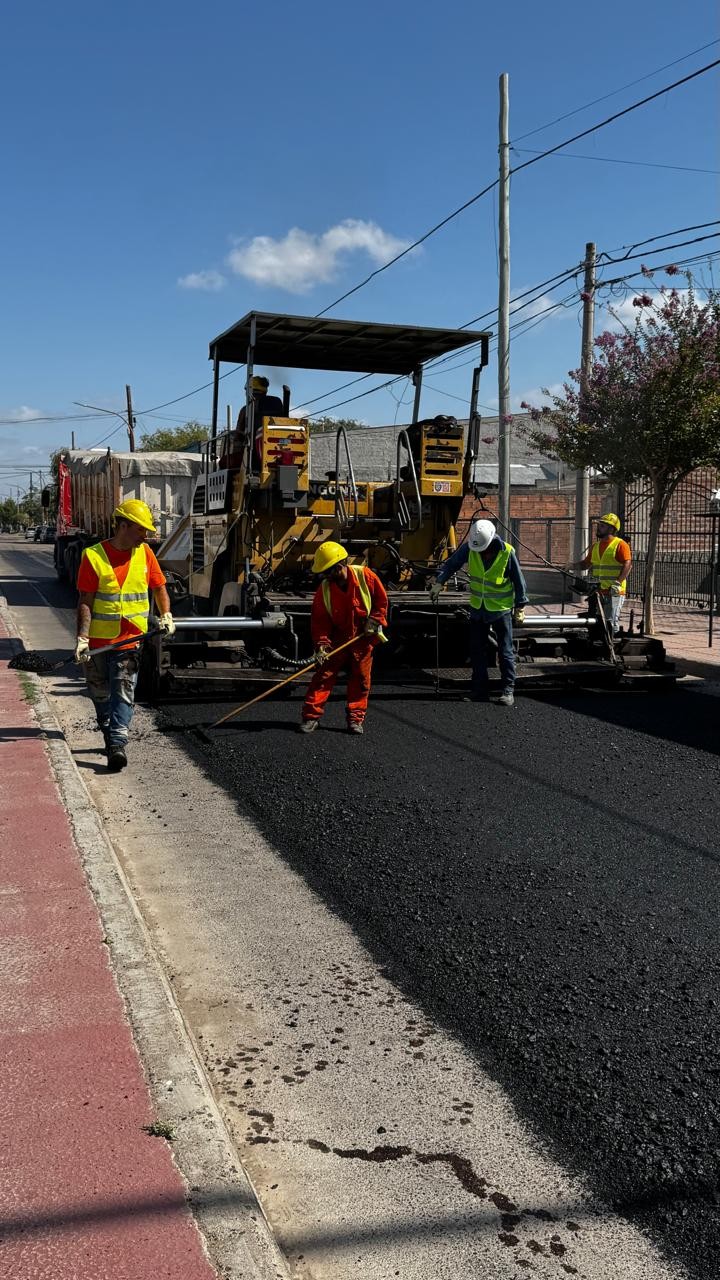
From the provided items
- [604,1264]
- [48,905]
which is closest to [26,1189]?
[604,1264]

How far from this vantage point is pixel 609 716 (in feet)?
30.4

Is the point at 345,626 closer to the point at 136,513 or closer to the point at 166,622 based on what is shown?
the point at 166,622

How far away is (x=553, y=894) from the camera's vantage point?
490cm

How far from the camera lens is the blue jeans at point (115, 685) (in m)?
7.28

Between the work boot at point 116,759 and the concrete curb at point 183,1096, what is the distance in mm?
2084

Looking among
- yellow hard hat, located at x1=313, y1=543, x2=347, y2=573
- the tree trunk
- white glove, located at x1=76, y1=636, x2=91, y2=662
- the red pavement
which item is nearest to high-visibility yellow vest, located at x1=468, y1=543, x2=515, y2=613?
yellow hard hat, located at x1=313, y1=543, x2=347, y2=573

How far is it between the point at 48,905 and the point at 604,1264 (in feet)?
8.81

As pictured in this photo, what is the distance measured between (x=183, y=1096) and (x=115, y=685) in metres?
4.47

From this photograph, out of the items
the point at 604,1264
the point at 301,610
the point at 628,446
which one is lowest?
the point at 604,1264

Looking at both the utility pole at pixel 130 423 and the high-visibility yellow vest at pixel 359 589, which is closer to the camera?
the high-visibility yellow vest at pixel 359 589

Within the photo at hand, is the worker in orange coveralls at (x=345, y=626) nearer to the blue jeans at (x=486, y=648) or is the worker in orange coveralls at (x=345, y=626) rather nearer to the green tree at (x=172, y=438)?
the blue jeans at (x=486, y=648)

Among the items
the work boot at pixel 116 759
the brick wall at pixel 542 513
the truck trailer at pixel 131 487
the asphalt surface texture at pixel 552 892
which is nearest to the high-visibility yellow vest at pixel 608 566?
the asphalt surface texture at pixel 552 892

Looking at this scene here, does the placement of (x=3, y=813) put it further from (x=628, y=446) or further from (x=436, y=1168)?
(x=628, y=446)

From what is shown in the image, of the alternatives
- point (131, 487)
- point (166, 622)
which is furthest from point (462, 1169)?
point (131, 487)
